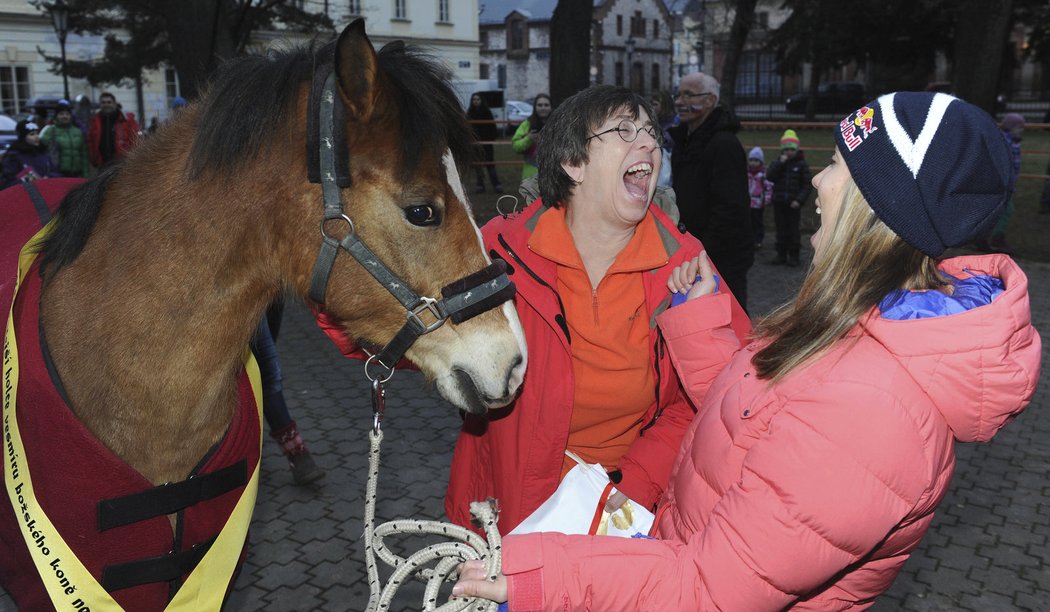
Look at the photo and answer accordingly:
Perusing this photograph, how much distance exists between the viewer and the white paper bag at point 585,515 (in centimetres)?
193

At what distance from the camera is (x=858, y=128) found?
1.59 metres

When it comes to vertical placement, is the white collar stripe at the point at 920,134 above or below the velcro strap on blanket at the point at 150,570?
above

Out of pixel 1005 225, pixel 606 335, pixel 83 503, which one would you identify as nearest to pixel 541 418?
pixel 606 335

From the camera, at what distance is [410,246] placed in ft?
6.71

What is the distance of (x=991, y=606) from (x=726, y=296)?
7.97 feet

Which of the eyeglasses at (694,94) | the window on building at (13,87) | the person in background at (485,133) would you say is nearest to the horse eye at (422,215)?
the eyeglasses at (694,94)

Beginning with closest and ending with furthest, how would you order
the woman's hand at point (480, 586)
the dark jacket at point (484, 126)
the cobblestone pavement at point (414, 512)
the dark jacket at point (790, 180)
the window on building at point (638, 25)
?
the woman's hand at point (480, 586) → the cobblestone pavement at point (414, 512) → the dark jacket at point (790, 180) → the dark jacket at point (484, 126) → the window on building at point (638, 25)

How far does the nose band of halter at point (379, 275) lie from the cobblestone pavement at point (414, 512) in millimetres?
738

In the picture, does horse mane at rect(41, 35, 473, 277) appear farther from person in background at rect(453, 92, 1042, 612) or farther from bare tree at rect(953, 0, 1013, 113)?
bare tree at rect(953, 0, 1013, 113)

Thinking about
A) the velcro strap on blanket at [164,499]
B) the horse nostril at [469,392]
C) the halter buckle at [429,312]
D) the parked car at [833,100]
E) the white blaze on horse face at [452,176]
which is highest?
the parked car at [833,100]

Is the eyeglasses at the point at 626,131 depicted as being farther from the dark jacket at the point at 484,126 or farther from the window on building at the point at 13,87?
the window on building at the point at 13,87

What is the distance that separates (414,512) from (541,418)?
7.85ft

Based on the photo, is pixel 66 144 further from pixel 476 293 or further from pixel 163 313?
pixel 476 293

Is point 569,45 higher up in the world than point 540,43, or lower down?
lower down
